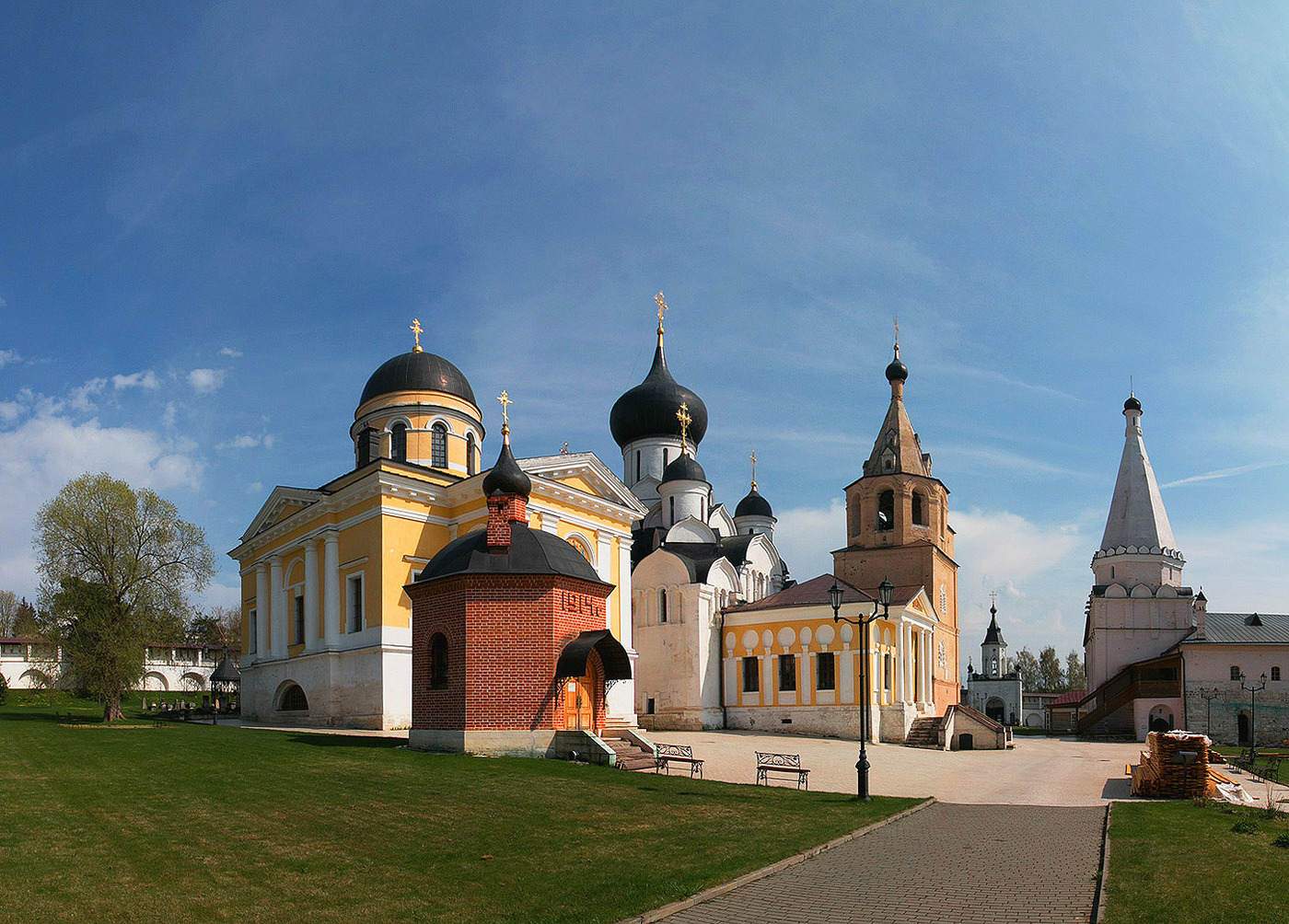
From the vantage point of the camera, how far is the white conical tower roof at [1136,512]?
4775 cm

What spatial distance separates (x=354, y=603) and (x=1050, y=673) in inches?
3561

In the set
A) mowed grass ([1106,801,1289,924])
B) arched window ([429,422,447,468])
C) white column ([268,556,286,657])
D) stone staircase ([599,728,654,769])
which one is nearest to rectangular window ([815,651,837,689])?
stone staircase ([599,728,654,769])

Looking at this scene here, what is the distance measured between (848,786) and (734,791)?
3.21 m

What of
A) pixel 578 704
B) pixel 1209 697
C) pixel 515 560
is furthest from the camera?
pixel 1209 697

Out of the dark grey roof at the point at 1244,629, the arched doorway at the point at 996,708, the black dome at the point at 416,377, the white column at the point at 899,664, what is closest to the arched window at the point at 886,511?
the white column at the point at 899,664

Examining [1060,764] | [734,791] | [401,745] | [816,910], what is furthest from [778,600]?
[816,910]

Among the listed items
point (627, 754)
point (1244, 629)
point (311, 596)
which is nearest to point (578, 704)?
point (627, 754)

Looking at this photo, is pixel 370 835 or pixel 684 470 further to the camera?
pixel 684 470

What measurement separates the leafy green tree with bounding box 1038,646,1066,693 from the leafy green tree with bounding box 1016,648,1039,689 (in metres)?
0.71

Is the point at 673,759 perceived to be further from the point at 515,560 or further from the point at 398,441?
the point at 398,441

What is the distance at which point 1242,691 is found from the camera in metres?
39.5

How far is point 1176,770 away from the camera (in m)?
15.5

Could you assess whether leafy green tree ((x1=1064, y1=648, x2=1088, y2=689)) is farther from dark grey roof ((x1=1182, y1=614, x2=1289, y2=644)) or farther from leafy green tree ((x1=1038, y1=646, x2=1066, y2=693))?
dark grey roof ((x1=1182, y1=614, x2=1289, y2=644))

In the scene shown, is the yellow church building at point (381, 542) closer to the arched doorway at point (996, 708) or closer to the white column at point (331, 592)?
the white column at point (331, 592)
